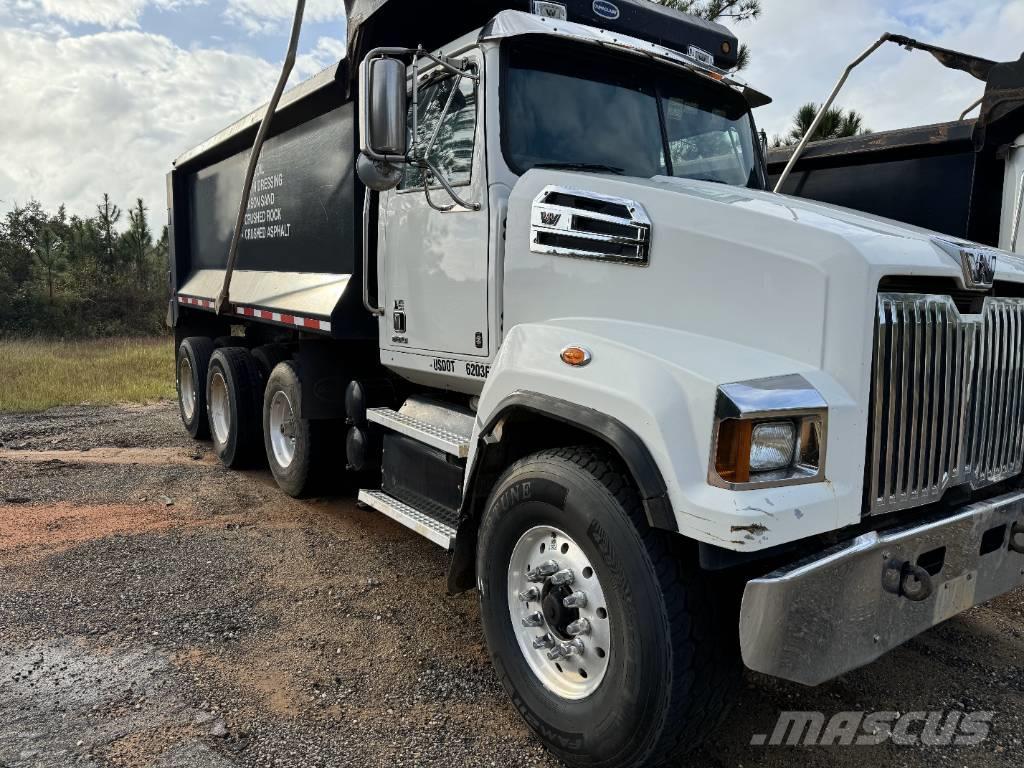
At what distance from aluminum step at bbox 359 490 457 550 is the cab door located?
850 mm

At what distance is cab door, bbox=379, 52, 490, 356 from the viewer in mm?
3609

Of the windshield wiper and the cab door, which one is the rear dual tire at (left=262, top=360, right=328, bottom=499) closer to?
the cab door

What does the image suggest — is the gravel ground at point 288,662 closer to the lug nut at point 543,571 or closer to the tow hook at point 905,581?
the lug nut at point 543,571

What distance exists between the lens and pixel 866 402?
226 centimetres

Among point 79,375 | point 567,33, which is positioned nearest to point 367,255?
point 567,33

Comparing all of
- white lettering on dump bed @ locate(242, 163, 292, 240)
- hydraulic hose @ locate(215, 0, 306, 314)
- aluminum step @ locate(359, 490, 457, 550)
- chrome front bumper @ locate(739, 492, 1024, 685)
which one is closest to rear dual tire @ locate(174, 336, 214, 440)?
hydraulic hose @ locate(215, 0, 306, 314)

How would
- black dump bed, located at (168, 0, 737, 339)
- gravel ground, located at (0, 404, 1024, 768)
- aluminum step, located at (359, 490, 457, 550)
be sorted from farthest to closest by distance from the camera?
black dump bed, located at (168, 0, 737, 339) → aluminum step, located at (359, 490, 457, 550) → gravel ground, located at (0, 404, 1024, 768)

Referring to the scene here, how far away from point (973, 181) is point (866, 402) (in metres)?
→ 3.32

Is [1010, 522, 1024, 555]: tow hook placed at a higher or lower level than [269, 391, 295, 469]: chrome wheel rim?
higher

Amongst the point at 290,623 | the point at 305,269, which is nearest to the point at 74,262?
the point at 305,269

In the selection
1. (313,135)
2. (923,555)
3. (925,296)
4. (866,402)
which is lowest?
(923,555)

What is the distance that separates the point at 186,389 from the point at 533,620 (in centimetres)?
661

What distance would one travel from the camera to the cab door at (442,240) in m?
3.61

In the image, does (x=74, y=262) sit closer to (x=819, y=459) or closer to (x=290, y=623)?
(x=290, y=623)
